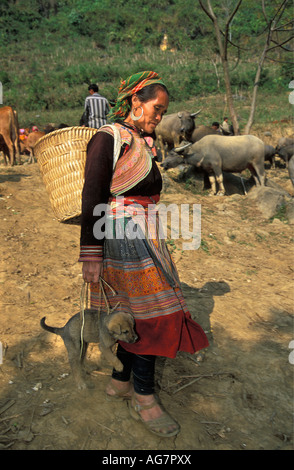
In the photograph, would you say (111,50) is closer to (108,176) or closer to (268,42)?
(268,42)

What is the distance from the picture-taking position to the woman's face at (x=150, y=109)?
2.14 metres

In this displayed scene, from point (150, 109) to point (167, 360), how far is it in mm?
2017

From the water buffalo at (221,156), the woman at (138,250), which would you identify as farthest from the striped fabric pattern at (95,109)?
the woman at (138,250)

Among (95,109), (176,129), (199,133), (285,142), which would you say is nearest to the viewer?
(95,109)

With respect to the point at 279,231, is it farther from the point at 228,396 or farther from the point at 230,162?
the point at 228,396

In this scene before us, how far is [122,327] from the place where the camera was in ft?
6.57

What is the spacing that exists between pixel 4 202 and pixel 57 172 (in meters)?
3.62

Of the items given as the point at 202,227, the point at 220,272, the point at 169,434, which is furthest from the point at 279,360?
the point at 202,227

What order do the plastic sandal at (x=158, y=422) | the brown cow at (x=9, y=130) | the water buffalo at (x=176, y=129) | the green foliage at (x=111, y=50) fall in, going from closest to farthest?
the plastic sandal at (x=158, y=422) → the brown cow at (x=9, y=130) → the water buffalo at (x=176, y=129) → the green foliage at (x=111, y=50)

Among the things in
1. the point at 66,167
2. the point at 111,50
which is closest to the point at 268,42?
the point at 66,167

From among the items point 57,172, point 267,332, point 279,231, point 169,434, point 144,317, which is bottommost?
point 279,231

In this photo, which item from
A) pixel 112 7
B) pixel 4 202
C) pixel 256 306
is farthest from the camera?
pixel 112 7

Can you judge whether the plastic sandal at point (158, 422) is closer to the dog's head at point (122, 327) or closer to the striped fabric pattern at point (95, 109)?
the dog's head at point (122, 327)

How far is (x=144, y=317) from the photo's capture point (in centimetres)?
206
